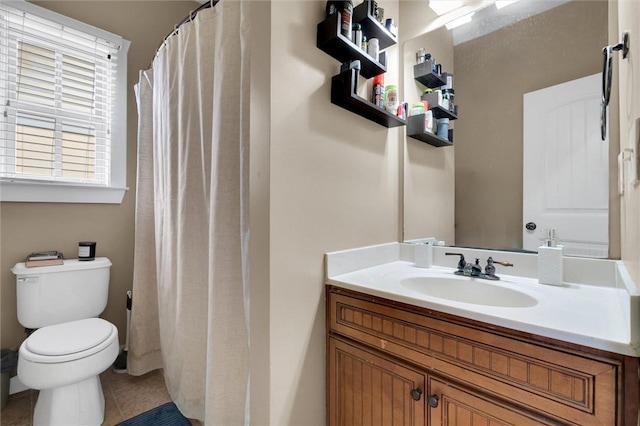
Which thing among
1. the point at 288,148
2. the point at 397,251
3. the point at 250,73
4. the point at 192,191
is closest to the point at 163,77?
the point at 192,191

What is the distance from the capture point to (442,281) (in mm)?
1188

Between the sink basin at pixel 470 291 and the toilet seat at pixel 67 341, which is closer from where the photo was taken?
the sink basin at pixel 470 291

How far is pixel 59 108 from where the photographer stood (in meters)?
1.81

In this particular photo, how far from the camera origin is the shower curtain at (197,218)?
3.82 feet

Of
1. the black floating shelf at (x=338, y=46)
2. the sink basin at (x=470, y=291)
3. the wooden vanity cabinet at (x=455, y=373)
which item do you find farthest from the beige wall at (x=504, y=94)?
the wooden vanity cabinet at (x=455, y=373)

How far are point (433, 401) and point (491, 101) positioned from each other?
1.24 meters

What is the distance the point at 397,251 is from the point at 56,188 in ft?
6.80

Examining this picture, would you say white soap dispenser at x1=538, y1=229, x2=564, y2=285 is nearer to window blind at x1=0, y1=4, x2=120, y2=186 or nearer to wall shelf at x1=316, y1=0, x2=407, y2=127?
wall shelf at x1=316, y1=0, x2=407, y2=127

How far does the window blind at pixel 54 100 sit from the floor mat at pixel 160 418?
57.2 inches

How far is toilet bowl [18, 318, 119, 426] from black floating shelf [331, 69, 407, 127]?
1610mm

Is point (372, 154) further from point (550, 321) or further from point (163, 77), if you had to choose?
point (163, 77)

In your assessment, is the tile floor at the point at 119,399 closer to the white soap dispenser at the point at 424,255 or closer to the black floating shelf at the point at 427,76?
the white soap dispenser at the point at 424,255

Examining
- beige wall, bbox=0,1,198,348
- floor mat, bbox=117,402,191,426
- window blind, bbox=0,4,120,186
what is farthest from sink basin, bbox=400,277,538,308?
window blind, bbox=0,4,120,186

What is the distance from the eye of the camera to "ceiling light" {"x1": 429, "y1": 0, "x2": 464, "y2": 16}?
50.8 inches
